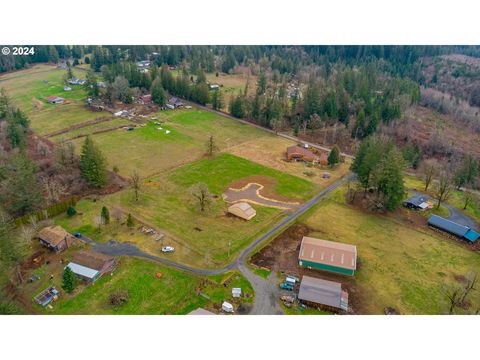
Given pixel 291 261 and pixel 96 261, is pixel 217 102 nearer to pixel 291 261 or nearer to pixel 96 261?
pixel 291 261

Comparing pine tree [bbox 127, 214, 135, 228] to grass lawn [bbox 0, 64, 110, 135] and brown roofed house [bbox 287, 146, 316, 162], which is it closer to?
brown roofed house [bbox 287, 146, 316, 162]

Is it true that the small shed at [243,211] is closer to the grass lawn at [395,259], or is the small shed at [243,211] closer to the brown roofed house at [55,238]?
the grass lawn at [395,259]

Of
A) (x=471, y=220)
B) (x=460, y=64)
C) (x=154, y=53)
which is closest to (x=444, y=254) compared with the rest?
(x=471, y=220)

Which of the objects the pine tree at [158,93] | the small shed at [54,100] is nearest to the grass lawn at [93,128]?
the pine tree at [158,93]

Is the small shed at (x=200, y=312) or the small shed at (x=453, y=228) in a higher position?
the small shed at (x=453, y=228)

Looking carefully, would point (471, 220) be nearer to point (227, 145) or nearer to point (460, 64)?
point (227, 145)

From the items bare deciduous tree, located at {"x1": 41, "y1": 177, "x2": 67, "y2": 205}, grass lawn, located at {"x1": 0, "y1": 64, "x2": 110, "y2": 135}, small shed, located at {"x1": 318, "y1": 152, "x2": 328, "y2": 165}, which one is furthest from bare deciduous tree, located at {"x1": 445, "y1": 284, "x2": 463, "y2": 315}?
grass lawn, located at {"x1": 0, "y1": 64, "x2": 110, "y2": 135}

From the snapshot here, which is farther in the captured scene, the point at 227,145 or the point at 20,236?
the point at 227,145
